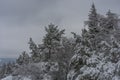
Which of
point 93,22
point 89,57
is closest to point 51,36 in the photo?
point 93,22

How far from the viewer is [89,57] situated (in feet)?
41.2

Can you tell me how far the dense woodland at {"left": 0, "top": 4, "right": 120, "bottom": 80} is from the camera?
1145 cm

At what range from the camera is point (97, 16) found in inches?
694

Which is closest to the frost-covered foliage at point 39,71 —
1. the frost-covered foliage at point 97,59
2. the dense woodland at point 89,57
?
the dense woodland at point 89,57

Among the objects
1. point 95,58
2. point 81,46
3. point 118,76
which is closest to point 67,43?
point 81,46

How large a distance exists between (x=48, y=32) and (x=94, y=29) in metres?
7.64

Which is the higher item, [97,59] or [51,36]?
[51,36]

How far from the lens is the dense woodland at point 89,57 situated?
1145cm

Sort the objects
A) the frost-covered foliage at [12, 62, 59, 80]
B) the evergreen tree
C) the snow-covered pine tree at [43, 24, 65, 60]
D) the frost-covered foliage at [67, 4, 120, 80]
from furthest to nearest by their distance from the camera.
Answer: the snow-covered pine tree at [43, 24, 65, 60], the evergreen tree, the frost-covered foliage at [12, 62, 59, 80], the frost-covered foliage at [67, 4, 120, 80]

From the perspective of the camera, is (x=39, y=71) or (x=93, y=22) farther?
(x=93, y=22)

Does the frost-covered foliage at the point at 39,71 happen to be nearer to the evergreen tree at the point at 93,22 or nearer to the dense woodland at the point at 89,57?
the dense woodland at the point at 89,57

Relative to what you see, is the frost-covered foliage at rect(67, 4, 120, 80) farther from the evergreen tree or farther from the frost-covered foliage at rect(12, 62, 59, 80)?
the frost-covered foliage at rect(12, 62, 59, 80)

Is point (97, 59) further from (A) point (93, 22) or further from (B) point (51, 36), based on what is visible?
(B) point (51, 36)

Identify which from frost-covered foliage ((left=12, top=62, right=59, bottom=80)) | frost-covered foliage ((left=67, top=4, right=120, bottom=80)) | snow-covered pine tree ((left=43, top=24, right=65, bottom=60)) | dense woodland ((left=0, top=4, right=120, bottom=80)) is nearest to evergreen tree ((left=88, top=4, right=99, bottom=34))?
dense woodland ((left=0, top=4, right=120, bottom=80))
